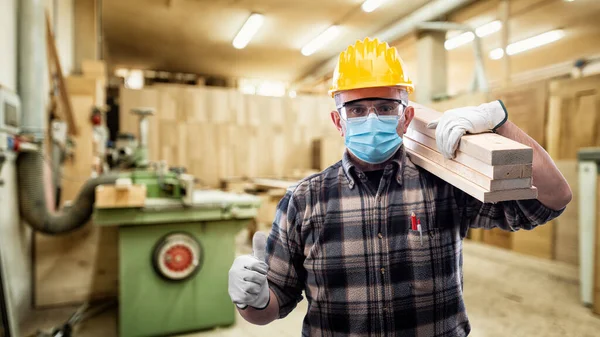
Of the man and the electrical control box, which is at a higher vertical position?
the electrical control box

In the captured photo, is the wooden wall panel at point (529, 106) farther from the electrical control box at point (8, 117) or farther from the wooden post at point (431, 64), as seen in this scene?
the electrical control box at point (8, 117)

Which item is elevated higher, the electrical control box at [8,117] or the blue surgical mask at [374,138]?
the electrical control box at [8,117]

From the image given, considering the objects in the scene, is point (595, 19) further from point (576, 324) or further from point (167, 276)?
point (167, 276)

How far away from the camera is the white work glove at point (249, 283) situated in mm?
814

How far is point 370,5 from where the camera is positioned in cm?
472

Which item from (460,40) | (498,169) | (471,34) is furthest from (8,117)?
(460,40)

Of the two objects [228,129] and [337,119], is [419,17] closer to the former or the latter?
[228,129]

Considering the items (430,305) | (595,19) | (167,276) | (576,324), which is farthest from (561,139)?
(167,276)

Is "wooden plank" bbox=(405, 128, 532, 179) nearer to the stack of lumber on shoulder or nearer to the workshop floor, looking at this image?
the stack of lumber on shoulder

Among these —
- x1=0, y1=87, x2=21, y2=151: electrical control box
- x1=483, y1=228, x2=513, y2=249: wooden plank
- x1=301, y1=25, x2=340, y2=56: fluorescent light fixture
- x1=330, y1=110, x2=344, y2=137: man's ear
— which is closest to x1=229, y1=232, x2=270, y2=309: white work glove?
x1=330, y1=110, x2=344, y2=137: man's ear

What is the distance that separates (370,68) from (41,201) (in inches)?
97.5

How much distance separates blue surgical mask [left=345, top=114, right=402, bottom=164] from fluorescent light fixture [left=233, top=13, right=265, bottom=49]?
15.6 ft

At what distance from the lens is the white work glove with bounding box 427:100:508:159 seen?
0.80 meters

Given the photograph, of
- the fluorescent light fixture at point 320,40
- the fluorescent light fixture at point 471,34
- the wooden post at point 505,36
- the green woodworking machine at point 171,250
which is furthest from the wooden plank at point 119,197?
the fluorescent light fixture at point 471,34
